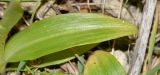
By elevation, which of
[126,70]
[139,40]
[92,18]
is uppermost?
[92,18]

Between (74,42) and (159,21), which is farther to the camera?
(159,21)

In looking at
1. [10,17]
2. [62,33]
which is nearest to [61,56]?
[62,33]

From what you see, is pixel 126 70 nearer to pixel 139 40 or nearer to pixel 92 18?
pixel 139 40

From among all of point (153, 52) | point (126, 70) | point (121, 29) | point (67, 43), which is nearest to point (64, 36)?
point (67, 43)

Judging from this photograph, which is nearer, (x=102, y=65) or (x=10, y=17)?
(x=10, y=17)

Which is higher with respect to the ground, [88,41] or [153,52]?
[88,41]

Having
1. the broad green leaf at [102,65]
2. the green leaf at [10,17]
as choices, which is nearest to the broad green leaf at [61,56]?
the broad green leaf at [102,65]

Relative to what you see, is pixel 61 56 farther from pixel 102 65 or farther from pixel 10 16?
pixel 10 16
